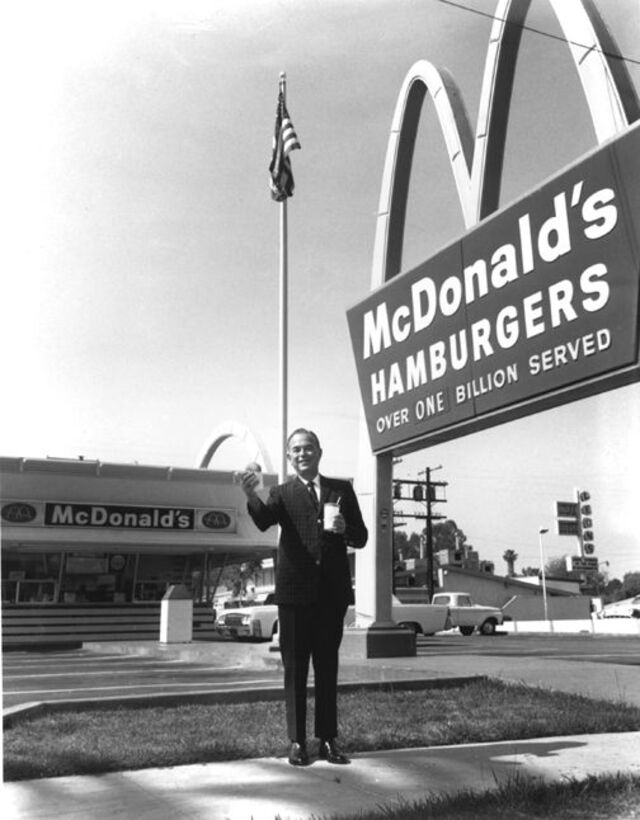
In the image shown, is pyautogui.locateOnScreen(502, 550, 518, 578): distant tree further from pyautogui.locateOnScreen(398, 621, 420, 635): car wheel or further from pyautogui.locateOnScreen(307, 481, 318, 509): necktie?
pyautogui.locateOnScreen(307, 481, 318, 509): necktie

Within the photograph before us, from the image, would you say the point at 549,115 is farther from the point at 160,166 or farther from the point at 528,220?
the point at 160,166

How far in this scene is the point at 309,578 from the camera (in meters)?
4.02

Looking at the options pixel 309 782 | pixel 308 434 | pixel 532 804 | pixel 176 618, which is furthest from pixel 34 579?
pixel 532 804

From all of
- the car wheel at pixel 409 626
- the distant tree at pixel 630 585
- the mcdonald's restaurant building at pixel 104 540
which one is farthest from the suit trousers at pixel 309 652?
the distant tree at pixel 630 585

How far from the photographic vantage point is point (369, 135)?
18.0 ft

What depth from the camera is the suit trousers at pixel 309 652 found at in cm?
405

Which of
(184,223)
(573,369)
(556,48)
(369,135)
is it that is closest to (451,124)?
(556,48)

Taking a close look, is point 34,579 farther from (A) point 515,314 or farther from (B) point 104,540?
(A) point 515,314

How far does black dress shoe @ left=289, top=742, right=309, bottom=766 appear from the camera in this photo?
391 centimetres

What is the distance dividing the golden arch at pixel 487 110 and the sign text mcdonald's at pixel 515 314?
545 millimetres

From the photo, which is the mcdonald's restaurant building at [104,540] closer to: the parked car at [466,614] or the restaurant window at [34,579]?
the restaurant window at [34,579]

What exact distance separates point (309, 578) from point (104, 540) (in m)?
19.4

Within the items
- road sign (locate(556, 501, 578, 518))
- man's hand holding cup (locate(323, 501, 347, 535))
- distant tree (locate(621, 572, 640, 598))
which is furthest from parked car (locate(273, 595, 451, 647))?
distant tree (locate(621, 572, 640, 598))

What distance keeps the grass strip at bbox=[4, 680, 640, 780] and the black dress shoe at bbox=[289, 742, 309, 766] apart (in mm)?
325
